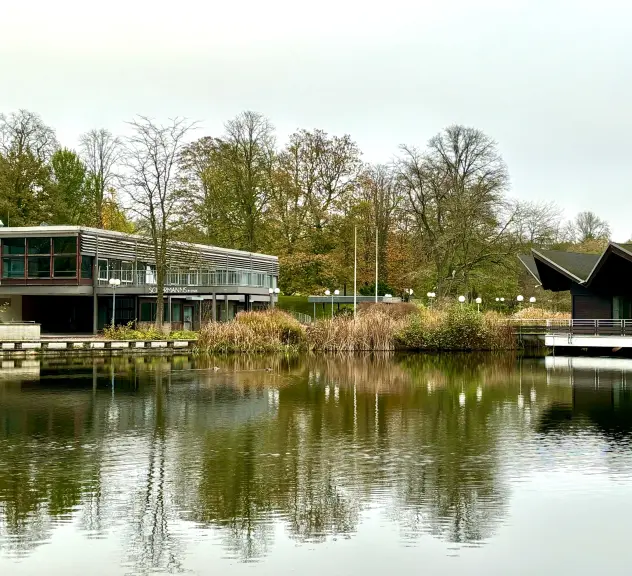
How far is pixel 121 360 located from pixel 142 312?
15.9 meters

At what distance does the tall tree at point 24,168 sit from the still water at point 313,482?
3741 cm

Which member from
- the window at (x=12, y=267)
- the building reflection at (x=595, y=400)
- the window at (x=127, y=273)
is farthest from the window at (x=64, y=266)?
the building reflection at (x=595, y=400)

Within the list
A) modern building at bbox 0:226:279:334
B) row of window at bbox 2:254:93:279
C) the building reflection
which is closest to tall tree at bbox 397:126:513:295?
modern building at bbox 0:226:279:334

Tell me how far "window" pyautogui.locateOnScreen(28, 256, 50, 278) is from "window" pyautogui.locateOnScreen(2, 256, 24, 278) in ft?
2.08

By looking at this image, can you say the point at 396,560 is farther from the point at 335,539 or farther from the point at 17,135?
the point at 17,135

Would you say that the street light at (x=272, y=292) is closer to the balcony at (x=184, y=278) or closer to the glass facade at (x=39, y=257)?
the balcony at (x=184, y=278)

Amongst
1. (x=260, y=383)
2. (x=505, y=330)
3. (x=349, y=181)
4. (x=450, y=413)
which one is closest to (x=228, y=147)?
(x=349, y=181)

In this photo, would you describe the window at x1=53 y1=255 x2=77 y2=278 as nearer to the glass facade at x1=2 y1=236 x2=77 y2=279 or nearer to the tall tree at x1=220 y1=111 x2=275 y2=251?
the glass facade at x1=2 y1=236 x2=77 y2=279

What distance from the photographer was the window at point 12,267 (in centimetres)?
4772

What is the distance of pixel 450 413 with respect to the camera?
20.1 m

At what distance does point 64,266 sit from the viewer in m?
47.2

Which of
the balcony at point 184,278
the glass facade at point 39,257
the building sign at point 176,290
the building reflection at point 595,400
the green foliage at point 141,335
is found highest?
the glass facade at point 39,257

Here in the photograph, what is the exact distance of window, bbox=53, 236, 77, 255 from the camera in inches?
1848

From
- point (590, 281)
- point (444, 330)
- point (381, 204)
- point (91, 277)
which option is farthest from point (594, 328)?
point (91, 277)
